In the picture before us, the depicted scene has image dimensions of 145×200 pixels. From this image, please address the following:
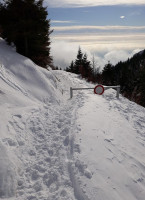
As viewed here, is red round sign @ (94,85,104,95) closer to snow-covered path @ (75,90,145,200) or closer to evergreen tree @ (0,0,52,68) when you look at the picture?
snow-covered path @ (75,90,145,200)

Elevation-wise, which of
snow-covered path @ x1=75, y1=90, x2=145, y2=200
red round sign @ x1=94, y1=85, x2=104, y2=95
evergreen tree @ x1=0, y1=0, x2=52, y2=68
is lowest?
snow-covered path @ x1=75, y1=90, x2=145, y2=200

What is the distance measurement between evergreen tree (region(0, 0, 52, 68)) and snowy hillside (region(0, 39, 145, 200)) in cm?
525

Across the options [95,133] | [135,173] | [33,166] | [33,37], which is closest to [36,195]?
[33,166]

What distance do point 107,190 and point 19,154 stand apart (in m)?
2.44

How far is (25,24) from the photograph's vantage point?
11984mm

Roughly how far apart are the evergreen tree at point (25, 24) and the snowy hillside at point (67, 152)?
5252 millimetres

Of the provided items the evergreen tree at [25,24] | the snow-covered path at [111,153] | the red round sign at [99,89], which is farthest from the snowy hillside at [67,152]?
the evergreen tree at [25,24]

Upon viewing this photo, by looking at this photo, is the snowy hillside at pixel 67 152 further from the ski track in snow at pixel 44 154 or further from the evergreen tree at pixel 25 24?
the evergreen tree at pixel 25 24

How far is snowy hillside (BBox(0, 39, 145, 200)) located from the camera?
3719mm

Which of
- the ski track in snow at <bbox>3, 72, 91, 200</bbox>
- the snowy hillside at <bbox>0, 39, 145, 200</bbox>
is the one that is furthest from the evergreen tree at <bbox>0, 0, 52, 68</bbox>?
the ski track in snow at <bbox>3, 72, 91, 200</bbox>

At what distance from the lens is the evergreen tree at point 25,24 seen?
12.1 metres

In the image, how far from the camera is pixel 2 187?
140 inches

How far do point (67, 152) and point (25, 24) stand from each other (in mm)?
10388

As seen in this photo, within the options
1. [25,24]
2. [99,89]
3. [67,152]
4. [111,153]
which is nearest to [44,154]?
[67,152]
